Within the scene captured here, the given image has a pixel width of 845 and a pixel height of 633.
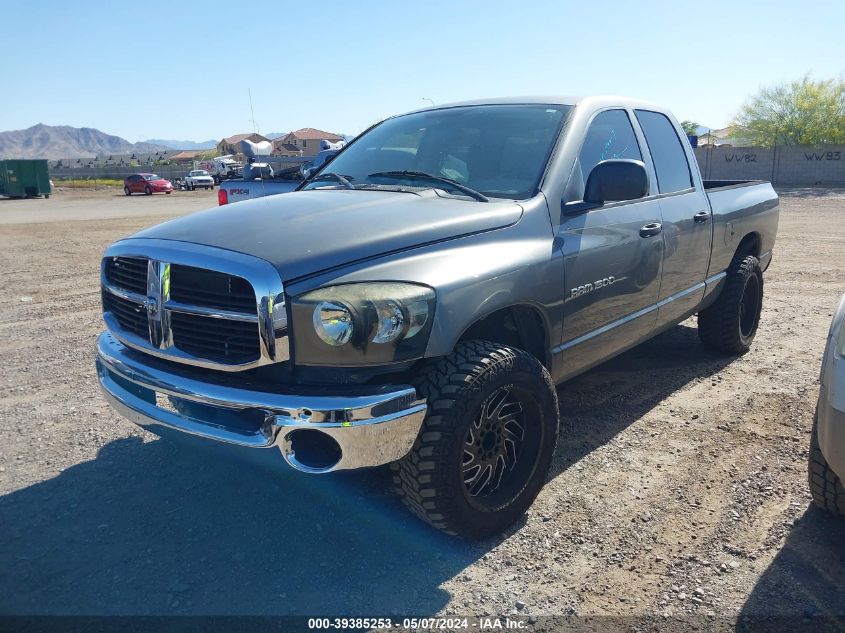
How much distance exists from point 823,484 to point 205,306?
2700 mm

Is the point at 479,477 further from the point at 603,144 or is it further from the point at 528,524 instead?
the point at 603,144

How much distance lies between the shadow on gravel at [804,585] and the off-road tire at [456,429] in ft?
3.36

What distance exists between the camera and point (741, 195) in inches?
209

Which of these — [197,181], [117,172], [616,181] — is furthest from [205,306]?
[117,172]

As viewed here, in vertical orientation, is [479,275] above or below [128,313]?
above

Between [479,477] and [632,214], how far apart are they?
5.88 ft

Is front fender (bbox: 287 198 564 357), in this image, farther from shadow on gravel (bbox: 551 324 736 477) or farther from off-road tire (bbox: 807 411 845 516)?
off-road tire (bbox: 807 411 845 516)

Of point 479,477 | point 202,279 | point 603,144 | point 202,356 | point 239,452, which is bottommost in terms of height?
point 479,477

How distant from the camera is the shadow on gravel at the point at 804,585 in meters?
2.48

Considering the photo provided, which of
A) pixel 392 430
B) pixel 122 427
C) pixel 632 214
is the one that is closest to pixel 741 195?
pixel 632 214

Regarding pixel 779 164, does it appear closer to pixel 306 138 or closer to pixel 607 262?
pixel 607 262

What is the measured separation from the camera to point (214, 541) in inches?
119

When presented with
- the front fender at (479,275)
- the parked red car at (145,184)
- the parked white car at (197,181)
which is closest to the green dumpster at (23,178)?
the parked red car at (145,184)

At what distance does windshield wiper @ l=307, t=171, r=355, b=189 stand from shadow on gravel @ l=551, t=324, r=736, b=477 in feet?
6.22
